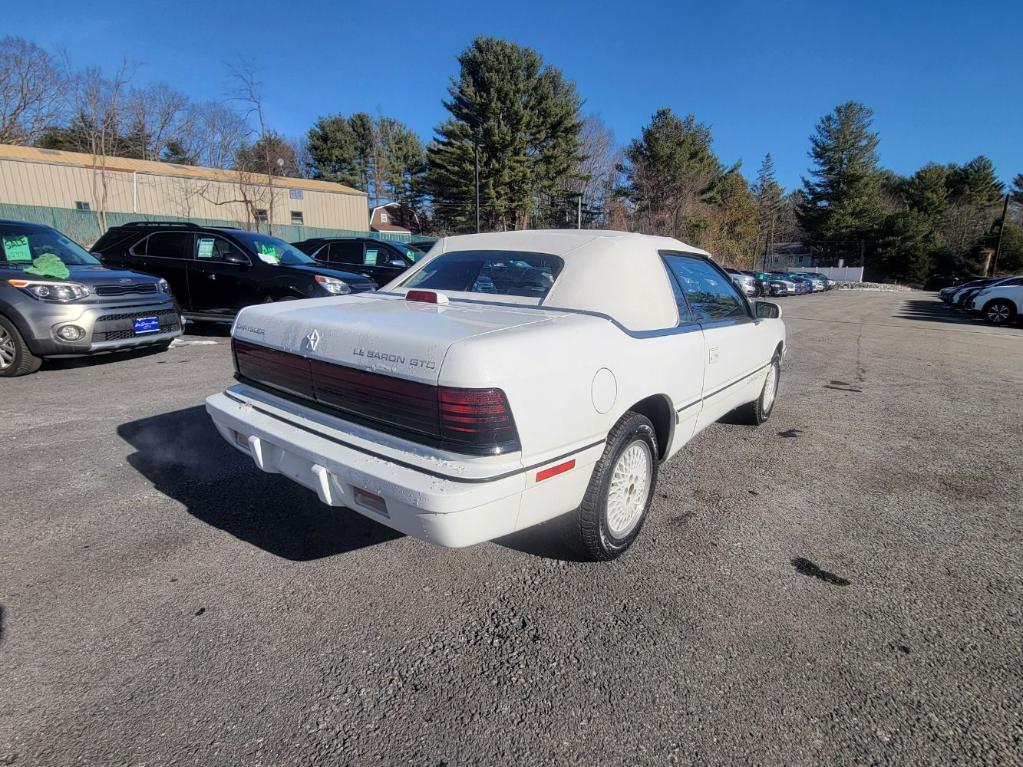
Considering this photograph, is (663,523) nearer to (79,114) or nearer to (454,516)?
(454,516)

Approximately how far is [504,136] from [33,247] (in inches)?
1310

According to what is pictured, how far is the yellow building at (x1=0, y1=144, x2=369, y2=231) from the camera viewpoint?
28047mm

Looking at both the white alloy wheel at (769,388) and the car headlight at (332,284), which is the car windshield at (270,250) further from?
the white alloy wheel at (769,388)

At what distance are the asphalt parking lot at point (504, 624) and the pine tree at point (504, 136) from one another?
35.3 m

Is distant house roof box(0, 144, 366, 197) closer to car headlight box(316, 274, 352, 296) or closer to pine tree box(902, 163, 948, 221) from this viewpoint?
car headlight box(316, 274, 352, 296)

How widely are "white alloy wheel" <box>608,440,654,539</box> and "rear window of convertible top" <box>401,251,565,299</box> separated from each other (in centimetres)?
92

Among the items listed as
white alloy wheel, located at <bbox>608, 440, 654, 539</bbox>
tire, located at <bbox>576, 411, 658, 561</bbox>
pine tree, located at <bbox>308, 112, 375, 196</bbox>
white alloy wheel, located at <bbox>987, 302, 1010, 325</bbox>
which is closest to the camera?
tire, located at <bbox>576, 411, 658, 561</bbox>

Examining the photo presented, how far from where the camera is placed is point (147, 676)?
73.4 inches

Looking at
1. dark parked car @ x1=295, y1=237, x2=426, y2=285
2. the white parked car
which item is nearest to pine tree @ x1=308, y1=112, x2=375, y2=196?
dark parked car @ x1=295, y1=237, x2=426, y2=285

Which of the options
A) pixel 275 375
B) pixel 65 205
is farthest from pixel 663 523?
pixel 65 205

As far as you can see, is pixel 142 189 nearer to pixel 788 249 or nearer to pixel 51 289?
pixel 51 289

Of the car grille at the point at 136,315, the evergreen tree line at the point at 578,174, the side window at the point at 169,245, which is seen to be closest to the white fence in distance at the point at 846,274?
the evergreen tree line at the point at 578,174

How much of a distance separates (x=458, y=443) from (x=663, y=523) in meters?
1.58

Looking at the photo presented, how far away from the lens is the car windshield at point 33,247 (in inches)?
228
